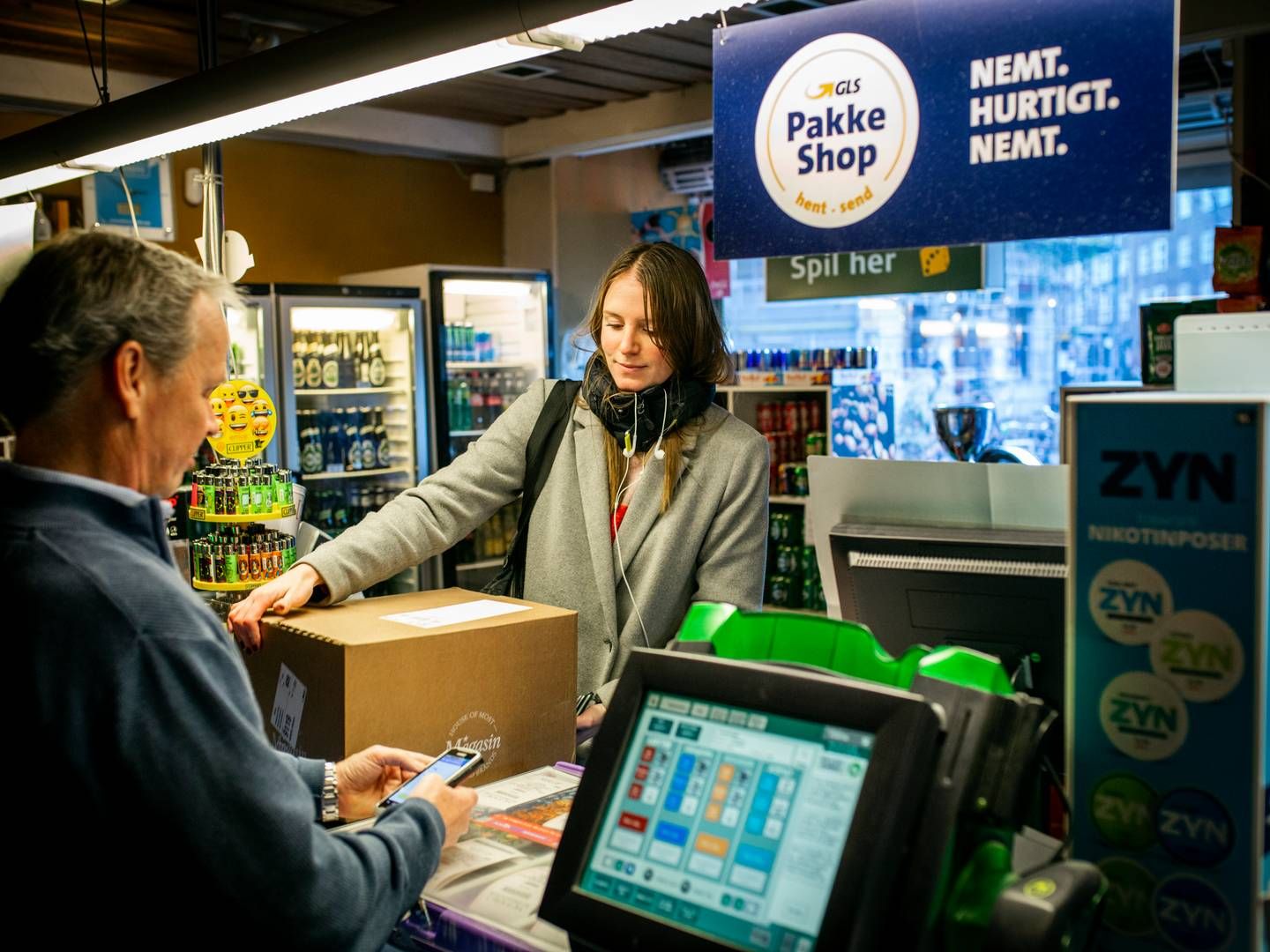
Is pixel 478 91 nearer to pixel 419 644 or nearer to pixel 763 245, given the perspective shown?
pixel 763 245

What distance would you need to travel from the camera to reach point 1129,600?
1.27 metres

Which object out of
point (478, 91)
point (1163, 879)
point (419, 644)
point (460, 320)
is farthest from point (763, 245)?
point (460, 320)

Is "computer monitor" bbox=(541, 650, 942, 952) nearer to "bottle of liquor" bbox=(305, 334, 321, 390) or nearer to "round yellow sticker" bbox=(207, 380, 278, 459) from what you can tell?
"round yellow sticker" bbox=(207, 380, 278, 459)

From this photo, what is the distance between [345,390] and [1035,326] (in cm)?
452

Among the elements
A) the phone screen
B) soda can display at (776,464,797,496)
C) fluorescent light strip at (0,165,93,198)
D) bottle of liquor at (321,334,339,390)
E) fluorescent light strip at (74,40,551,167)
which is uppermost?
fluorescent light strip at (0,165,93,198)

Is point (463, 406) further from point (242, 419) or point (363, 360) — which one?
point (242, 419)

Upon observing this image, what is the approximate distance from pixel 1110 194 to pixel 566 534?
1.34 metres

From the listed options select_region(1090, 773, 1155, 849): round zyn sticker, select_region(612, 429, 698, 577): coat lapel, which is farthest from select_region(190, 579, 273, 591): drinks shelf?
select_region(1090, 773, 1155, 849): round zyn sticker

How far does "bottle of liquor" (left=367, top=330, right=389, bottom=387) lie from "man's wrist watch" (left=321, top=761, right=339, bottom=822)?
18.7 feet

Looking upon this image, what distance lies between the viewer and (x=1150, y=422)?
1.25 meters

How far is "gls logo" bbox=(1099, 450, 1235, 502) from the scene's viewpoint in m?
1.19

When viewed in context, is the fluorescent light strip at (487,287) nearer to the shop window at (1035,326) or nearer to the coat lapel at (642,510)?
the shop window at (1035,326)

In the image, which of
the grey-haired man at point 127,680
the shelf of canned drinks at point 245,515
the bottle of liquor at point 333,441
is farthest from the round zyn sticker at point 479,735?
the bottle of liquor at point 333,441

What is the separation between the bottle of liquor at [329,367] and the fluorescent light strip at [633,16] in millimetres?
5006
